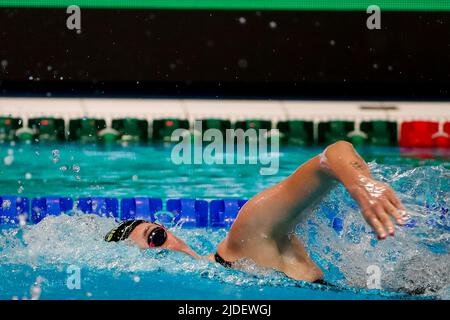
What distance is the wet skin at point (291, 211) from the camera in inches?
75.6

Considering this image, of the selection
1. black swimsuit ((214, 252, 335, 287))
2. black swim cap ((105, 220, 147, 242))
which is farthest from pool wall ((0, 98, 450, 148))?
black swimsuit ((214, 252, 335, 287))

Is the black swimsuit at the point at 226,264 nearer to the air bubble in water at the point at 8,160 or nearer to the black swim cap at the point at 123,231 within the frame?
the black swim cap at the point at 123,231

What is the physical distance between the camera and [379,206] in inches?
69.6

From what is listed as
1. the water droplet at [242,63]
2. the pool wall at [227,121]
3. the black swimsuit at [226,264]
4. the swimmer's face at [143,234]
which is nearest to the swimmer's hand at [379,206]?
the black swimsuit at [226,264]

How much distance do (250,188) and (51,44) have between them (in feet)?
11.1

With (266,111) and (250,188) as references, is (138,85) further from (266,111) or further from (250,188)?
(250,188)

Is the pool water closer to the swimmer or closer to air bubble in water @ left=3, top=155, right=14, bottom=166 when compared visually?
the swimmer

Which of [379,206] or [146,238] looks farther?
[146,238]

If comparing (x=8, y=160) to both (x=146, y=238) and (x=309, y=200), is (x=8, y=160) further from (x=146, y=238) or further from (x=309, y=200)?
(x=309, y=200)

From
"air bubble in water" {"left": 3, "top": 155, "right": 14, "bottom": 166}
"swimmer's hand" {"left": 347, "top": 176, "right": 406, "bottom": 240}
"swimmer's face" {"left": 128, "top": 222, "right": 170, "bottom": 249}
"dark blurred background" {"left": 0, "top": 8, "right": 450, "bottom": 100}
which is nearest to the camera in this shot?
"swimmer's hand" {"left": 347, "top": 176, "right": 406, "bottom": 240}

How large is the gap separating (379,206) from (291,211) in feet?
2.06

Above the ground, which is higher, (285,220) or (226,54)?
(226,54)

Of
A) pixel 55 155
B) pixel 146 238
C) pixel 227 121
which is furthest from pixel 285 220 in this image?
pixel 227 121

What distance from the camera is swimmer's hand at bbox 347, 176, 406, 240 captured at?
1.72 metres
